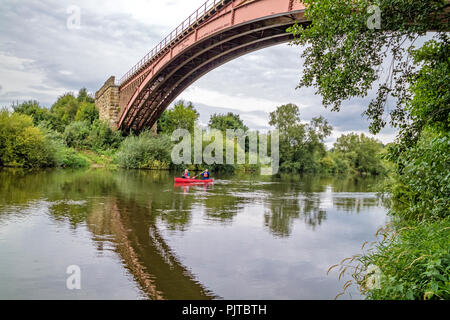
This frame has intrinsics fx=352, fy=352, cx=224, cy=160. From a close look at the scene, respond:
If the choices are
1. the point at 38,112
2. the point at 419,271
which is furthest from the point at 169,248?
the point at 38,112

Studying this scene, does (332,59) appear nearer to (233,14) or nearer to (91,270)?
(91,270)

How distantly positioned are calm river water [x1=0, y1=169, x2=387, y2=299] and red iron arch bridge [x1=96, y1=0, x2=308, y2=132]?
794 centimetres

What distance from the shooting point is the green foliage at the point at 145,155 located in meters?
34.3

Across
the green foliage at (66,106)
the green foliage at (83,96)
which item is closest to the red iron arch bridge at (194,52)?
the green foliage at (66,106)

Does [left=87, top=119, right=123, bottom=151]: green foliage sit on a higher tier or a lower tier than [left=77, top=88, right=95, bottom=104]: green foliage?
lower

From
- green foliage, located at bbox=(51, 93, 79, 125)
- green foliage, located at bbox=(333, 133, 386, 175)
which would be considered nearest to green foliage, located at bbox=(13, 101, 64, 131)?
green foliage, located at bbox=(51, 93, 79, 125)

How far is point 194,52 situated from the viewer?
25.3 meters

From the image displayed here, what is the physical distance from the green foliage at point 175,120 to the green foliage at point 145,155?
13.6 meters

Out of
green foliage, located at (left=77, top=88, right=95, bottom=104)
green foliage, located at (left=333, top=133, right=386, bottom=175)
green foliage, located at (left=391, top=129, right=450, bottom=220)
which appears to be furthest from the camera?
green foliage, located at (left=333, top=133, right=386, bottom=175)

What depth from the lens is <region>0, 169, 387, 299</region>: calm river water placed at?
16.1 feet

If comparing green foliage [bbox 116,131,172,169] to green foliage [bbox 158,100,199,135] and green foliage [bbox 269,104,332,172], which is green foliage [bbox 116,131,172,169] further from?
green foliage [bbox 269,104,332,172]

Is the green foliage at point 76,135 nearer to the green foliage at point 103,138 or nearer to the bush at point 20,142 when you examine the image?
the green foliage at point 103,138

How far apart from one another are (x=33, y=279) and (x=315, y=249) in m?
5.27

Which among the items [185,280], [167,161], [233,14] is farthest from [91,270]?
[167,161]
